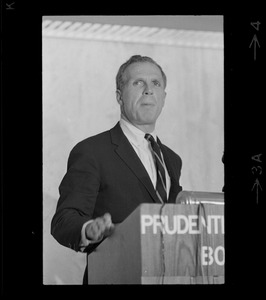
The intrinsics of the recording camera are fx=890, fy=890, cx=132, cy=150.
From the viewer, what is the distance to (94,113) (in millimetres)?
3326

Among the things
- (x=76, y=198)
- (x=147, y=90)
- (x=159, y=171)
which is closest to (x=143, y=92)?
(x=147, y=90)

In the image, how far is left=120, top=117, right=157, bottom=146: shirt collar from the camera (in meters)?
2.89

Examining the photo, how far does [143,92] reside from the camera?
288 cm

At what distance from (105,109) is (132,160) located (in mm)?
562

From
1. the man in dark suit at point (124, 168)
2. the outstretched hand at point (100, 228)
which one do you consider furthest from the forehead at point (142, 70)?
the outstretched hand at point (100, 228)

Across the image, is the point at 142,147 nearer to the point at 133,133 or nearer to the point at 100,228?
the point at 133,133

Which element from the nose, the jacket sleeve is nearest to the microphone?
the jacket sleeve

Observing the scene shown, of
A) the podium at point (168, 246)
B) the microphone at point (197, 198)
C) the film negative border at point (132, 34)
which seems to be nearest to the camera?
the podium at point (168, 246)

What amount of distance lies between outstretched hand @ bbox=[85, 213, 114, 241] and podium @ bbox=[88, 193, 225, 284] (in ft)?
0.08

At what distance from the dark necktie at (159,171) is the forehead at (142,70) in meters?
0.19

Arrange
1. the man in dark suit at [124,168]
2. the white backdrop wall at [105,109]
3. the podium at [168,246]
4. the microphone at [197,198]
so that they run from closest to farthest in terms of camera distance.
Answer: the podium at [168,246], the microphone at [197,198], the man in dark suit at [124,168], the white backdrop wall at [105,109]

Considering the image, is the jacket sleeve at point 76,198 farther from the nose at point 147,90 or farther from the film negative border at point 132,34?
the film negative border at point 132,34

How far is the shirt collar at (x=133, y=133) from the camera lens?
2.89 meters
